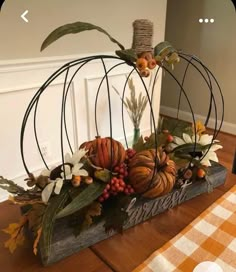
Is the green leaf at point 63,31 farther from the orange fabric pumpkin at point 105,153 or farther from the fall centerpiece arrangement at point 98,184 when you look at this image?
the orange fabric pumpkin at point 105,153

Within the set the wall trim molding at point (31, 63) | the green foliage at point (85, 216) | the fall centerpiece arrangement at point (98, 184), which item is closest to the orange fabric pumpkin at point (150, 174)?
the fall centerpiece arrangement at point (98, 184)

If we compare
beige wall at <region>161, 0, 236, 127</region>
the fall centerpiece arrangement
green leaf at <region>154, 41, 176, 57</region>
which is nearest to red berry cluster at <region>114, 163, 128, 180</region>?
the fall centerpiece arrangement

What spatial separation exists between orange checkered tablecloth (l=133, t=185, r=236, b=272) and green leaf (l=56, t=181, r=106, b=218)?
0.64ft

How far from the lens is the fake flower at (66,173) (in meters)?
0.63

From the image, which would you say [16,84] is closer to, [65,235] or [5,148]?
[5,148]

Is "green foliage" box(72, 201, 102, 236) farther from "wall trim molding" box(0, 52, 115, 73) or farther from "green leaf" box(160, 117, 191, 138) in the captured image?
"wall trim molding" box(0, 52, 115, 73)

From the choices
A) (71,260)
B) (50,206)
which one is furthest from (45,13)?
(71,260)

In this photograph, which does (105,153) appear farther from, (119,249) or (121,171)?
(119,249)

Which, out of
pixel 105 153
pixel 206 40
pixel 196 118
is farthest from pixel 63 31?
pixel 196 118

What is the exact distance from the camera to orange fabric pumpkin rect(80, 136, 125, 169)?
0.71 metres

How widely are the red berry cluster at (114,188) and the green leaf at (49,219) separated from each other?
10 centimetres

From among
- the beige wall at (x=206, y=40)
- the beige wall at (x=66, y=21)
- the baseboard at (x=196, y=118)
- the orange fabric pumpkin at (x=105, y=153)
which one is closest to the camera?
the orange fabric pumpkin at (x=105, y=153)

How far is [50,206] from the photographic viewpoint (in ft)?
2.05

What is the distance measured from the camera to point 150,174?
69 centimetres
